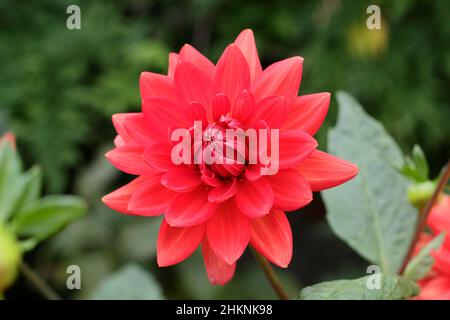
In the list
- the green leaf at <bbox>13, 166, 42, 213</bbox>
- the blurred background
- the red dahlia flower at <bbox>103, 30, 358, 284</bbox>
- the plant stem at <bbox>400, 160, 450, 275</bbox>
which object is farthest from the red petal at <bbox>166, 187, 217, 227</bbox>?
the blurred background

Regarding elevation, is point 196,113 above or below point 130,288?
above

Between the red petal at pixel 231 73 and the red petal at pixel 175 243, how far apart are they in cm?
10

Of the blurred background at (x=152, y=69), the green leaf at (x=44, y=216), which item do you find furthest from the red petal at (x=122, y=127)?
the blurred background at (x=152, y=69)

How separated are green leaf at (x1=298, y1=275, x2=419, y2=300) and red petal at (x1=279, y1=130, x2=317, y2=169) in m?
0.09

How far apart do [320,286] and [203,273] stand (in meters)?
0.90

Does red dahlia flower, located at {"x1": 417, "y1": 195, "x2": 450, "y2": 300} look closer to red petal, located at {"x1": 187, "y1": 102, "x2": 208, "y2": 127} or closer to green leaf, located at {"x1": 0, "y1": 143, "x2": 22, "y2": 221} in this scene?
red petal, located at {"x1": 187, "y1": 102, "x2": 208, "y2": 127}

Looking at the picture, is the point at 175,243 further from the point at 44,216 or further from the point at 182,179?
the point at 44,216

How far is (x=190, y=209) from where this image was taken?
42cm

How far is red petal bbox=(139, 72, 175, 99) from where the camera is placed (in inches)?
16.8

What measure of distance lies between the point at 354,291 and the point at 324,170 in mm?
85

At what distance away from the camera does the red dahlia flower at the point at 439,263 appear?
20.3 inches

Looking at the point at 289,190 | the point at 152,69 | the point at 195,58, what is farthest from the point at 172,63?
the point at 152,69
